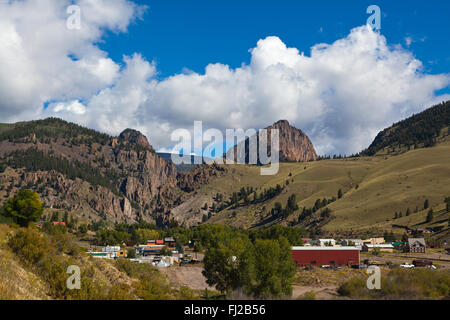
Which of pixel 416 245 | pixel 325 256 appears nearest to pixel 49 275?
pixel 325 256

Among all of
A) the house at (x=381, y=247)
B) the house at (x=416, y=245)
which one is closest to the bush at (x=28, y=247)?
the house at (x=416, y=245)

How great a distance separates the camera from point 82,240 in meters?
152

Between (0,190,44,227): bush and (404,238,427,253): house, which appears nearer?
(0,190,44,227): bush

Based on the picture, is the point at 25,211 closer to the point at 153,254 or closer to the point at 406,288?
the point at 153,254

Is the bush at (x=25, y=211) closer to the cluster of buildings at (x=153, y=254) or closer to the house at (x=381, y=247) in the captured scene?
the cluster of buildings at (x=153, y=254)

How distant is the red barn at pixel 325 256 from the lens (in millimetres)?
84188

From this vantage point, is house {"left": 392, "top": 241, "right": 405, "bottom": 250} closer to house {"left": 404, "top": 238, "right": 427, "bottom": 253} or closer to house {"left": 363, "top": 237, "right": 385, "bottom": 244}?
house {"left": 363, "top": 237, "right": 385, "bottom": 244}

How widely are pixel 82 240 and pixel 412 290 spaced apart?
465 ft

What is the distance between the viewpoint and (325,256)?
3344 inches

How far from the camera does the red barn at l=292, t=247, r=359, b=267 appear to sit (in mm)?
84188

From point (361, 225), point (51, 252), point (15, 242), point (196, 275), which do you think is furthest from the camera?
point (361, 225)

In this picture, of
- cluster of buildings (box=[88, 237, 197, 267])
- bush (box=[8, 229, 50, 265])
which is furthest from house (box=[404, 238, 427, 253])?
bush (box=[8, 229, 50, 265])
